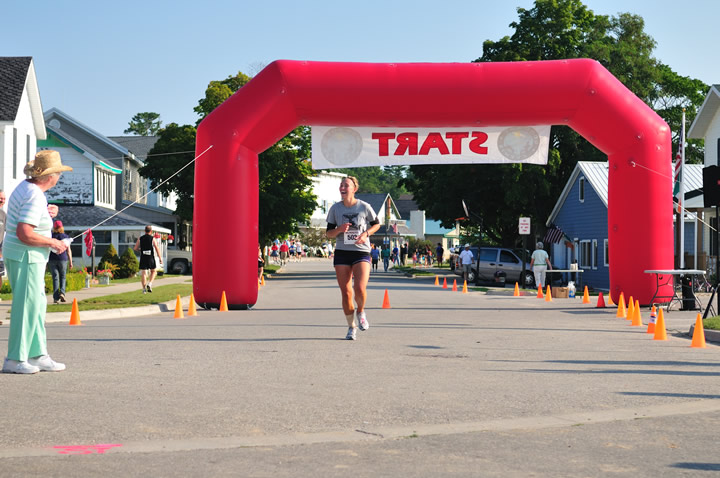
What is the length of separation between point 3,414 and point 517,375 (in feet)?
14.6

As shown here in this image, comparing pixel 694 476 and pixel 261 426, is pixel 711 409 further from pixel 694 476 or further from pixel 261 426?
pixel 261 426

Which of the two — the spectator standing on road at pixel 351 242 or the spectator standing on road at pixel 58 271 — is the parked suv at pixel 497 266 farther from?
the spectator standing on road at pixel 351 242

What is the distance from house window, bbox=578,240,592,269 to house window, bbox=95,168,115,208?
914 inches

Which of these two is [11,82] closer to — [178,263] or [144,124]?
[178,263]

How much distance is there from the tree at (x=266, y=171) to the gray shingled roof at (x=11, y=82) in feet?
48.0

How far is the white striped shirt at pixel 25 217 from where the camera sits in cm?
795

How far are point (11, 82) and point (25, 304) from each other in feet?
84.4

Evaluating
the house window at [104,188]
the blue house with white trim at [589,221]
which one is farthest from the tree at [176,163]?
the blue house with white trim at [589,221]

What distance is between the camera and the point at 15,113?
30.1 metres

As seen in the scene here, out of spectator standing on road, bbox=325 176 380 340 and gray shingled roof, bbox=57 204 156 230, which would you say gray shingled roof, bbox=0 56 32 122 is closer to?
gray shingled roof, bbox=57 204 156 230

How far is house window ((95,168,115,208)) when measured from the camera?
47.1m

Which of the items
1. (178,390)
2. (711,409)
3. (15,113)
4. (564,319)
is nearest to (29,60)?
(15,113)

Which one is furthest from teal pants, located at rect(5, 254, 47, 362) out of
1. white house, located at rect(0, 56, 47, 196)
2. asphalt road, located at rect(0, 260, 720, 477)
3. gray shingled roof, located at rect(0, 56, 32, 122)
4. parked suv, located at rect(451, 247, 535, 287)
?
parked suv, located at rect(451, 247, 535, 287)

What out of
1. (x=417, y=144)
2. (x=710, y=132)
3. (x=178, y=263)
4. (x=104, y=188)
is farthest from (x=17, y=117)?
(x=710, y=132)
